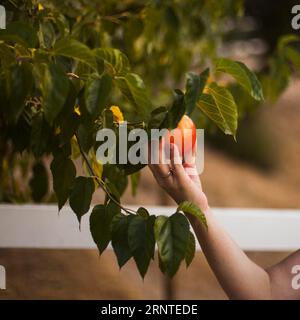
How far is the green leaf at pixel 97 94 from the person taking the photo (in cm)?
92

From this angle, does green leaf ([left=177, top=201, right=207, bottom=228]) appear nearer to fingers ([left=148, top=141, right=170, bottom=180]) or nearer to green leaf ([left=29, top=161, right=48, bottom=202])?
fingers ([left=148, top=141, right=170, bottom=180])

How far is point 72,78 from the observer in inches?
39.8

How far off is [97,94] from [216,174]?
19.9 feet

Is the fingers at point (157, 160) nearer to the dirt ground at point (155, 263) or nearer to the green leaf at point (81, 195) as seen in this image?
the green leaf at point (81, 195)

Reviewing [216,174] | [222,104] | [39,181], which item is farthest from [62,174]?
[216,174]

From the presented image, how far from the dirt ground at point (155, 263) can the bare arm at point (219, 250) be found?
255 millimetres

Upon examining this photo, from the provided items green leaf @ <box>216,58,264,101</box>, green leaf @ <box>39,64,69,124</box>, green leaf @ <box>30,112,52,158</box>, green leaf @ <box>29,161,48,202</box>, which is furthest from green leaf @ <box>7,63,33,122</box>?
green leaf @ <box>29,161,48,202</box>

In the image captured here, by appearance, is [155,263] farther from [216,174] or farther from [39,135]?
[216,174]

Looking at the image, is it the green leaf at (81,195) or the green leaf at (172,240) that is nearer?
the green leaf at (172,240)

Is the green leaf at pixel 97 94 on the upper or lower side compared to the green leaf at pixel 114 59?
lower

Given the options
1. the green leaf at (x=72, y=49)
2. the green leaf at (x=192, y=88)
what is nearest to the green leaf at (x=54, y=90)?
the green leaf at (x=72, y=49)

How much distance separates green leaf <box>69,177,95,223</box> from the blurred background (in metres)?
0.56

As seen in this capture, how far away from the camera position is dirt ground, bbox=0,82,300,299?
5.89ft
